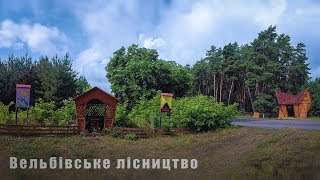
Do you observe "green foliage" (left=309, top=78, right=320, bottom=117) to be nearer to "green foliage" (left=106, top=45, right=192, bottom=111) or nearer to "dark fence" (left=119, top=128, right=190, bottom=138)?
"green foliage" (left=106, top=45, right=192, bottom=111)

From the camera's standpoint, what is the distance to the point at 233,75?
2525 inches

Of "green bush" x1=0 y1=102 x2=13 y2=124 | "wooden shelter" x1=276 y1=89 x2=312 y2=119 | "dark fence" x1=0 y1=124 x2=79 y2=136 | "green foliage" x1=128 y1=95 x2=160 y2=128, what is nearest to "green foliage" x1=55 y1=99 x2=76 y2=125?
"green bush" x1=0 y1=102 x2=13 y2=124

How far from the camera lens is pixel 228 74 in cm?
6456

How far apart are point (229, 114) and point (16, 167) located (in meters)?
15.2

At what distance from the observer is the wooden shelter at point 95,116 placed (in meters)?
24.8

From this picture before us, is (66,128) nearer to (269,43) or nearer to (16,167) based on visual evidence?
(16,167)

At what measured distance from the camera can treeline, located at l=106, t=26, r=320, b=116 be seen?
3688cm

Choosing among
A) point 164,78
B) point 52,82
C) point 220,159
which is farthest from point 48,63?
point 220,159

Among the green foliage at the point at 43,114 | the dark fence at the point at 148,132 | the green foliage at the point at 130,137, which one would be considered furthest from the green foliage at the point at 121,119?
the green foliage at the point at 43,114

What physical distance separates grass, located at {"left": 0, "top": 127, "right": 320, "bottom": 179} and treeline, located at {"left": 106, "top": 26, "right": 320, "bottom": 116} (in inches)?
472

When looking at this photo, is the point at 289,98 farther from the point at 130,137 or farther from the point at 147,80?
the point at 130,137

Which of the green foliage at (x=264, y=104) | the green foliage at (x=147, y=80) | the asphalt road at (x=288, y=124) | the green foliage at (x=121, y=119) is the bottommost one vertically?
the asphalt road at (x=288, y=124)

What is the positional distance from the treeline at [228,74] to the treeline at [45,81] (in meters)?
4.21

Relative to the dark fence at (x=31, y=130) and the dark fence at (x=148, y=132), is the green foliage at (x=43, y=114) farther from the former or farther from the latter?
the dark fence at (x=148, y=132)
